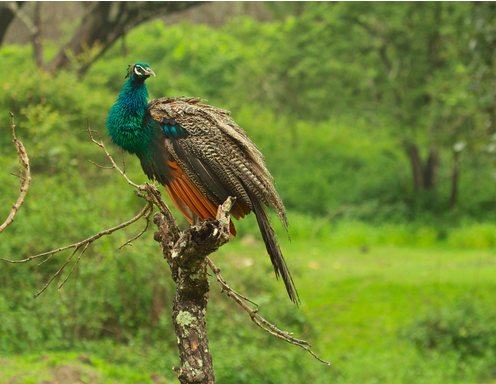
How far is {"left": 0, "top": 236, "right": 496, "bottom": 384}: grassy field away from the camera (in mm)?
6098

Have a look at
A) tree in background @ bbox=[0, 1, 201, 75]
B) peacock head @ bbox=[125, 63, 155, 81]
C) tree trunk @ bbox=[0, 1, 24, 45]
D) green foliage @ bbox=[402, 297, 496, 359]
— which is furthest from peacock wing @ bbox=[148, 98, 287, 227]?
tree in background @ bbox=[0, 1, 201, 75]

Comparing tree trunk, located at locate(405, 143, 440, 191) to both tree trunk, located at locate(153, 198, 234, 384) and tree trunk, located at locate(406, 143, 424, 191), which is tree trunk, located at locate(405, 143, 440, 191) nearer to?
tree trunk, located at locate(406, 143, 424, 191)

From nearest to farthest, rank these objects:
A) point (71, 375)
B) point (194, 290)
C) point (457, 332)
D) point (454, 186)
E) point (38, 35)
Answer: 1. point (194, 290)
2. point (71, 375)
3. point (457, 332)
4. point (38, 35)
5. point (454, 186)

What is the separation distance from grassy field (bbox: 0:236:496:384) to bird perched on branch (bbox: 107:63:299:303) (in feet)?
9.64

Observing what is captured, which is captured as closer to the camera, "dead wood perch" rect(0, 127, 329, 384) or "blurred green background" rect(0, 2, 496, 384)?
"dead wood perch" rect(0, 127, 329, 384)

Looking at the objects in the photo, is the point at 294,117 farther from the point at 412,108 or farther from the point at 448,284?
the point at 448,284

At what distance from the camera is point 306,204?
1585cm

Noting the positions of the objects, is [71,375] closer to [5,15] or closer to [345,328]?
[345,328]

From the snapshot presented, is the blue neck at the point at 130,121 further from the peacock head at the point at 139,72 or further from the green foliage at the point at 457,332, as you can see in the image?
the green foliage at the point at 457,332

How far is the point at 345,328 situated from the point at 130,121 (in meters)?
6.36

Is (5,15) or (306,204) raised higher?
(5,15)

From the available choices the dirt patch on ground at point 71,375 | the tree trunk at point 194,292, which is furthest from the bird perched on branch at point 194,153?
the dirt patch on ground at point 71,375

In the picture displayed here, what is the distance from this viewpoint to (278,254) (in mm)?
3195

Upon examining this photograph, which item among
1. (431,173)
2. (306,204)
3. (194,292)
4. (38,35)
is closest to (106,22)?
(38,35)
